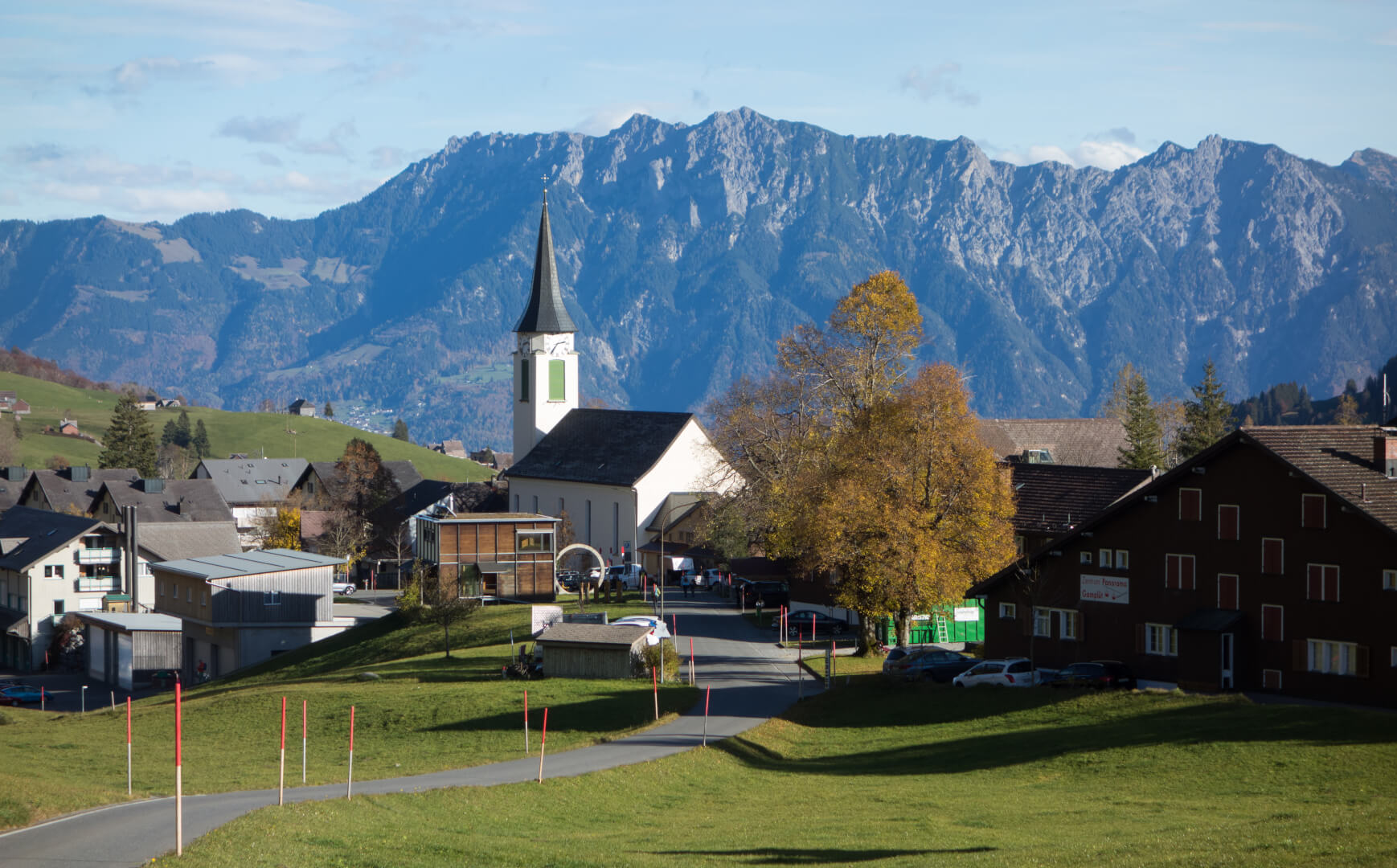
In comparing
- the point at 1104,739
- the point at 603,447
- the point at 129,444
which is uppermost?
the point at 129,444

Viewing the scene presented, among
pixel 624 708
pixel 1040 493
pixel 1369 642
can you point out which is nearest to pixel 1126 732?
pixel 1369 642

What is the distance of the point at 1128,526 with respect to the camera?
151 ft

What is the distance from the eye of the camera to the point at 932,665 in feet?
147

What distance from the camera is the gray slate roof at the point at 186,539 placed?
90.7 m

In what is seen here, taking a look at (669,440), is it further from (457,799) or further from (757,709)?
(457,799)

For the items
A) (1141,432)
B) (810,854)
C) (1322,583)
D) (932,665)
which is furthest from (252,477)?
(810,854)

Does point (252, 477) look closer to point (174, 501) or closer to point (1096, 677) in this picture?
point (174, 501)

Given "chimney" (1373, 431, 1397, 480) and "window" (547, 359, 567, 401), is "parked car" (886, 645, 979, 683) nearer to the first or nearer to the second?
"chimney" (1373, 431, 1397, 480)

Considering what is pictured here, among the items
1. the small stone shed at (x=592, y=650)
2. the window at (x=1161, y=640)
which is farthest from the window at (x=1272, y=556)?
the small stone shed at (x=592, y=650)

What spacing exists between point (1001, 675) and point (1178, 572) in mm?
7423

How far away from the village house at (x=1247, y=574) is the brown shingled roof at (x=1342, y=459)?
5 cm

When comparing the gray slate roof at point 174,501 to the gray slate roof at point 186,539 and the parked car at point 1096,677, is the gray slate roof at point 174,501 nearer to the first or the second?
the gray slate roof at point 186,539

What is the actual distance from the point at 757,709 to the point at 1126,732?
11304 millimetres

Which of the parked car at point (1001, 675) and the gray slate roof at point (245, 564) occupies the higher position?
the gray slate roof at point (245, 564)
